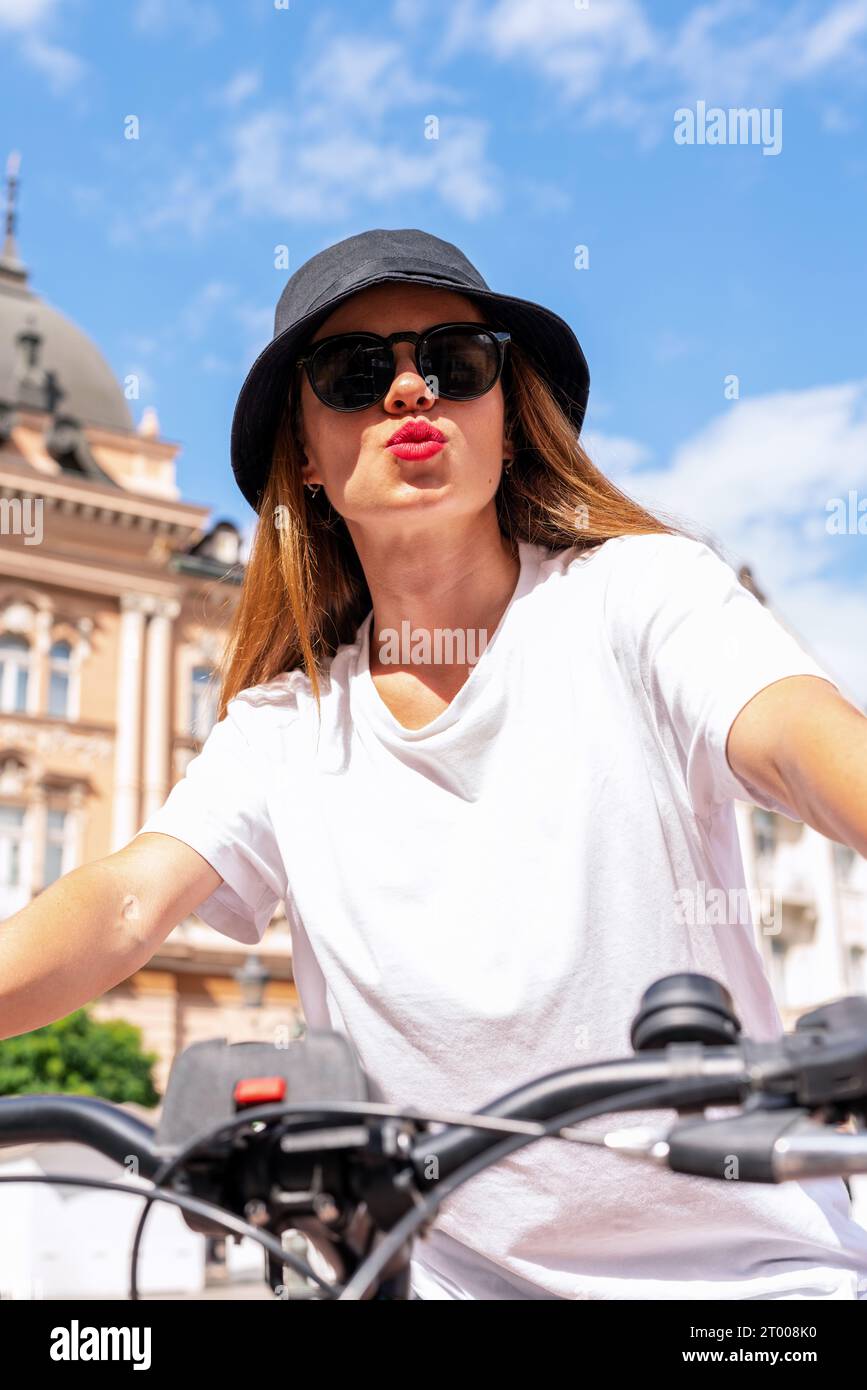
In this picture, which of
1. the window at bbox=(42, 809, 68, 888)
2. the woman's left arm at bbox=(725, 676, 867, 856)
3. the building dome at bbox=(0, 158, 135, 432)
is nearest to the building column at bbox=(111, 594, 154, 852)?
the window at bbox=(42, 809, 68, 888)

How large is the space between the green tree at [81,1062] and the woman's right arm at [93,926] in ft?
58.0

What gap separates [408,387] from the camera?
204cm

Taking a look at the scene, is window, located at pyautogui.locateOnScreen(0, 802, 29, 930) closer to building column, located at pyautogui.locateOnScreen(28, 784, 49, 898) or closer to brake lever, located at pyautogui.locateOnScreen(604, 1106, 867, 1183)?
building column, located at pyautogui.locateOnScreen(28, 784, 49, 898)

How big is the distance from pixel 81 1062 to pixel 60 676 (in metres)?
7.51

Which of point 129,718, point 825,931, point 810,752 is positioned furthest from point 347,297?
point 825,931

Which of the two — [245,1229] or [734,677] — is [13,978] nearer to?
[245,1229]

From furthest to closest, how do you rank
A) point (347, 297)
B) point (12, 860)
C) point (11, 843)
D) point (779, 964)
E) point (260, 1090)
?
point (779, 964), point (11, 843), point (12, 860), point (347, 297), point (260, 1090)

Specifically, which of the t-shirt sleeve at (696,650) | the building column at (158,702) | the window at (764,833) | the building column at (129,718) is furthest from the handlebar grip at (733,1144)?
the window at (764,833)

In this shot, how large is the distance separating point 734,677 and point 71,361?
1201 inches

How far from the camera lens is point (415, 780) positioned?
6.44 feet

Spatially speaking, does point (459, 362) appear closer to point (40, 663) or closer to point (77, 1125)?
point (77, 1125)

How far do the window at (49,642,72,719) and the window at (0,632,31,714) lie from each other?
1.37ft

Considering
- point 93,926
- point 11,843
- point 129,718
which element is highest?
point 129,718
